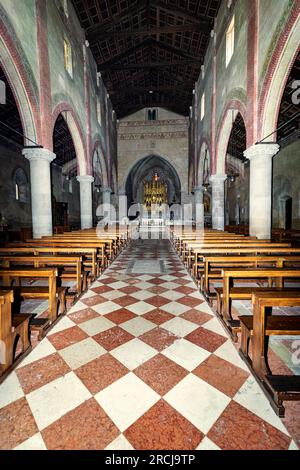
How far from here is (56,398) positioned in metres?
2.18

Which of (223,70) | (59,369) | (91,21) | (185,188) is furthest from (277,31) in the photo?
(185,188)

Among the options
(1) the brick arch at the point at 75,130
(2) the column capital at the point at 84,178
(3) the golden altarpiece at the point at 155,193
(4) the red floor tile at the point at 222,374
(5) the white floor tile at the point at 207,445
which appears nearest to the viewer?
(5) the white floor tile at the point at 207,445

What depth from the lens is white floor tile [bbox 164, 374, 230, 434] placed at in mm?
1932

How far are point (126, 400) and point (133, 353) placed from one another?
0.72 meters

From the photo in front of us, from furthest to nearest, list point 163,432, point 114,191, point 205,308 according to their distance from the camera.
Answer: point 114,191 → point 205,308 → point 163,432

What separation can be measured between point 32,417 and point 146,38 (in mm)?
19733

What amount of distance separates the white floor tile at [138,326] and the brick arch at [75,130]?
8.79 metres

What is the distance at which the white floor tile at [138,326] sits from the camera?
3387 mm

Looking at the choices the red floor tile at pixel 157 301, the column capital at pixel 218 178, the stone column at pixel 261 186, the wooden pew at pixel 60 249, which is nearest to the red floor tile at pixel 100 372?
the red floor tile at pixel 157 301

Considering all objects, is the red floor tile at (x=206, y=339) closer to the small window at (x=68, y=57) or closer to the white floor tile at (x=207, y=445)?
the white floor tile at (x=207, y=445)

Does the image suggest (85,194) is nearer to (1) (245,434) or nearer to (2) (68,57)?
(2) (68,57)

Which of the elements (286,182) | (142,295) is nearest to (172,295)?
(142,295)

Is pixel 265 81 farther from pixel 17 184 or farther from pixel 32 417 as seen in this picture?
pixel 17 184

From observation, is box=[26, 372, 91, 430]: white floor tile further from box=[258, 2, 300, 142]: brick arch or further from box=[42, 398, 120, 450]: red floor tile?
box=[258, 2, 300, 142]: brick arch
